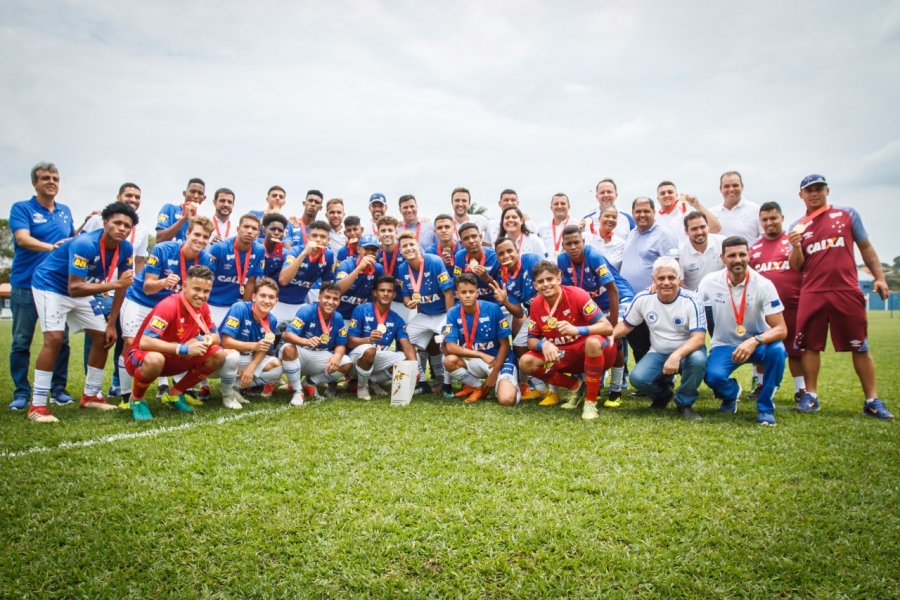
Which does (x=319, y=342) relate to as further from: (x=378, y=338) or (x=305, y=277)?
(x=305, y=277)

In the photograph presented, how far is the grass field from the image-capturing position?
218 cm

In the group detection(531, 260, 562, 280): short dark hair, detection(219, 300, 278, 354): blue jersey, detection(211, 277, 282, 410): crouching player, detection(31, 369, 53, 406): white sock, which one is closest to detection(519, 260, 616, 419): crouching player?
detection(531, 260, 562, 280): short dark hair

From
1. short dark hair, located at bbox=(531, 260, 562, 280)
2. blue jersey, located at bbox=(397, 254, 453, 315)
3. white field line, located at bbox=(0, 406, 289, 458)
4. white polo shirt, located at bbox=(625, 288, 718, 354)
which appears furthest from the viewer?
blue jersey, located at bbox=(397, 254, 453, 315)

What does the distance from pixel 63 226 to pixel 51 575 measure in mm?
4754

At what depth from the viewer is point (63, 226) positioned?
5691mm

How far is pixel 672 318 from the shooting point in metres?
5.02

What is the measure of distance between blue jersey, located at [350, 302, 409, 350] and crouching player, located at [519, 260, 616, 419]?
168 cm

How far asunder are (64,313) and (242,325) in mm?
1652

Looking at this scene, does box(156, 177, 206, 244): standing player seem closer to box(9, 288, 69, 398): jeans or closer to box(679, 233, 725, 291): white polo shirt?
box(9, 288, 69, 398): jeans

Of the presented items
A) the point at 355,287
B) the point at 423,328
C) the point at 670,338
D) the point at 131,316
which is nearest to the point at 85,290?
the point at 131,316

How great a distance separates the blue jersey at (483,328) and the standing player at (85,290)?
3342 millimetres

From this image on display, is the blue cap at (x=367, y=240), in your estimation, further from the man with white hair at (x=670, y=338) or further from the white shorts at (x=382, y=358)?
the man with white hair at (x=670, y=338)

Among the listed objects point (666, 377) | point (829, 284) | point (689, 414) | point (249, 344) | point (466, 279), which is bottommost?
point (689, 414)

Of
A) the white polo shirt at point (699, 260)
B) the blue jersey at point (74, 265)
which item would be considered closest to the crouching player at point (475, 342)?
the white polo shirt at point (699, 260)
